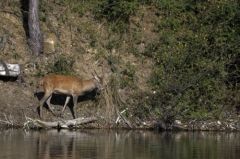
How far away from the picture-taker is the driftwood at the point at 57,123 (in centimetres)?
2805

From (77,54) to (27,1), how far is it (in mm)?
3665

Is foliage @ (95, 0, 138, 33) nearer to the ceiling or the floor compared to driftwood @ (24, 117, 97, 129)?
nearer to the ceiling

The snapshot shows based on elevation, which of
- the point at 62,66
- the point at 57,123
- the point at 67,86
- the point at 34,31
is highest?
the point at 34,31

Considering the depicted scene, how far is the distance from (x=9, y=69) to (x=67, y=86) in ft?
7.16

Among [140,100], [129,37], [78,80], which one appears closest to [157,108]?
[140,100]

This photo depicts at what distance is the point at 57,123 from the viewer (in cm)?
2820

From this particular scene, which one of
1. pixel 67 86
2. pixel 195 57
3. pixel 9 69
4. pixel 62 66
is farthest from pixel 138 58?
pixel 9 69

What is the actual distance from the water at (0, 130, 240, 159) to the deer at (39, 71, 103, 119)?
2.26m

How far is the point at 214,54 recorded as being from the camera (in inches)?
1276

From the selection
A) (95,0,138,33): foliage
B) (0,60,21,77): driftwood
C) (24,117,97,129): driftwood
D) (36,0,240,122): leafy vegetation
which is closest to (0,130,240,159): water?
(24,117,97,129): driftwood

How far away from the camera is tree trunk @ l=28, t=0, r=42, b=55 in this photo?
31.8 m

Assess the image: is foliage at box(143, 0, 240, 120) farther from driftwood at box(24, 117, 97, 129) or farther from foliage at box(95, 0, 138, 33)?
driftwood at box(24, 117, 97, 129)

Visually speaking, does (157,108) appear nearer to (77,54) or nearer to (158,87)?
(158,87)

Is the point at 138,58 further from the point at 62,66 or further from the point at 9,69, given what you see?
the point at 9,69
